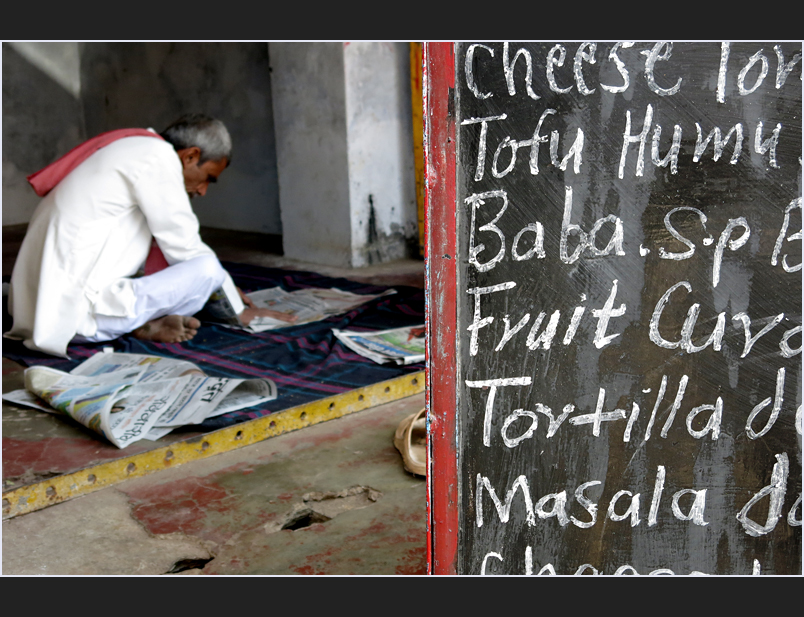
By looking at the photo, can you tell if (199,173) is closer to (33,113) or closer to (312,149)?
(312,149)

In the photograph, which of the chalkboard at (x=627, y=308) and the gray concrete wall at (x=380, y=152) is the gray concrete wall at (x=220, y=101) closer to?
the gray concrete wall at (x=380, y=152)

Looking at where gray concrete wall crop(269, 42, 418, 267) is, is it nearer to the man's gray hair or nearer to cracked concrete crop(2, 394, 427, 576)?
the man's gray hair

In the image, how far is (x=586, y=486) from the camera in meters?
1.35

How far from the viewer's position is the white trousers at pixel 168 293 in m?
3.50

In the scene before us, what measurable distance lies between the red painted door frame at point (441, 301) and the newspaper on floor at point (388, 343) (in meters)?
1.82

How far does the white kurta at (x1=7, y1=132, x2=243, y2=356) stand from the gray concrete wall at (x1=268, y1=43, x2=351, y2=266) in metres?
1.97

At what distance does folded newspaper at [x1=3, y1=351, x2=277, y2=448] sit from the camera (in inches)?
99.2

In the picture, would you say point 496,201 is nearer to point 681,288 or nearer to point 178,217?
point 681,288

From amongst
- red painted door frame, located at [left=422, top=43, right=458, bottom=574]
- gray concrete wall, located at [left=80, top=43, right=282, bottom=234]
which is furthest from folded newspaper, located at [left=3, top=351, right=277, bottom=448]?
gray concrete wall, located at [left=80, top=43, right=282, bottom=234]

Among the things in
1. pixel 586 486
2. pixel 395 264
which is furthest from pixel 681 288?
pixel 395 264

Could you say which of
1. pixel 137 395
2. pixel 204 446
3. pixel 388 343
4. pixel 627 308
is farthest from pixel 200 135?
pixel 627 308

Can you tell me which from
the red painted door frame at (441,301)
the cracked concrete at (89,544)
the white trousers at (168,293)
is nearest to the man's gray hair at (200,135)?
the white trousers at (168,293)

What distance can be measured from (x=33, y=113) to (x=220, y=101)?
2.81m

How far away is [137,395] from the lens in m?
2.72
